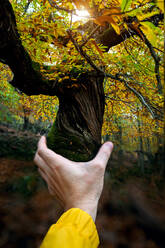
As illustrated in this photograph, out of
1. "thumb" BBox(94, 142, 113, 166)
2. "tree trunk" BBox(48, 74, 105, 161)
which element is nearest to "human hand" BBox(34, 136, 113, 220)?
"thumb" BBox(94, 142, 113, 166)

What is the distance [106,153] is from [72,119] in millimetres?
1848

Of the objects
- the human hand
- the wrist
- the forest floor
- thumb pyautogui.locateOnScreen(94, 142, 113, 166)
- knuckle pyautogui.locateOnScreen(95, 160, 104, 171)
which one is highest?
thumb pyautogui.locateOnScreen(94, 142, 113, 166)

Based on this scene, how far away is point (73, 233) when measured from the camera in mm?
691

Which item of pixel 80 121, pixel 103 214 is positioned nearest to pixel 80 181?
pixel 80 121

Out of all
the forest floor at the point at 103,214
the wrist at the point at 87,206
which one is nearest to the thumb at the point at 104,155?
the wrist at the point at 87,206

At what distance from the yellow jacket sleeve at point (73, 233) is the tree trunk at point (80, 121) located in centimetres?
171

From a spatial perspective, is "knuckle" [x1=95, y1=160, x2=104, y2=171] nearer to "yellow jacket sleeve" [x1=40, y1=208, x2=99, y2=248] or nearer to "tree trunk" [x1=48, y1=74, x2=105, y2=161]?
"yellow jacket sleeve" [x1=40, y1=208, x2=99, y2=248]

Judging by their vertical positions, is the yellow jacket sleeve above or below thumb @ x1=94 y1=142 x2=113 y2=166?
below

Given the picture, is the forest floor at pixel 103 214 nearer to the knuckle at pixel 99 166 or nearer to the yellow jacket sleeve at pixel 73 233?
the knuckle at pixel 99 166

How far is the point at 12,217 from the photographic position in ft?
11.2

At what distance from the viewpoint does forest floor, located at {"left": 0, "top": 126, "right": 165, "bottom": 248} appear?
2.87 metres

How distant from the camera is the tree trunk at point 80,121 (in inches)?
103

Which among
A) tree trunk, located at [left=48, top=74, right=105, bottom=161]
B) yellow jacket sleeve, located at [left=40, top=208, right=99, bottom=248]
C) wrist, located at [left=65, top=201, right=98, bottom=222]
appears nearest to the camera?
yellow jacket sleeve, located at [left=40, top=208, right=99, bottom=248]

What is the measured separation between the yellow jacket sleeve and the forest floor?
1605 millimetres
